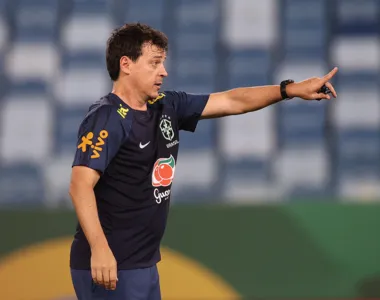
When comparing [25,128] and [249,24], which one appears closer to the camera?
[25,128]

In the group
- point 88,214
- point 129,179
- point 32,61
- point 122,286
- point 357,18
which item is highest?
point 357,18

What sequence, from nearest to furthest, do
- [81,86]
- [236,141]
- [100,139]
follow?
1. [100,139]
2. [236,141]
3. [81,86]

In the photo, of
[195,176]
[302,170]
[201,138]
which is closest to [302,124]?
[302,170]

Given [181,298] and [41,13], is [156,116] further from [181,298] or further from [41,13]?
[41,13]

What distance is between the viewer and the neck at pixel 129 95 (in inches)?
128

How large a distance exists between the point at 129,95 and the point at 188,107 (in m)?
0.35

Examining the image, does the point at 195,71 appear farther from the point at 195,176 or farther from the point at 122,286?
the point at 122,286

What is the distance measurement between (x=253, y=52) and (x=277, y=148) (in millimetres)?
1060

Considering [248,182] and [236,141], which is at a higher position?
[236,141]

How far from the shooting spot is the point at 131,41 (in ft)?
10.5

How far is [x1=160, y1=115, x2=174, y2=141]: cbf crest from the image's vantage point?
10.9 feet

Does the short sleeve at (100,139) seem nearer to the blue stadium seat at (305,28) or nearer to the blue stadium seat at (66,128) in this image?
the blue stadium seat at (66,128)

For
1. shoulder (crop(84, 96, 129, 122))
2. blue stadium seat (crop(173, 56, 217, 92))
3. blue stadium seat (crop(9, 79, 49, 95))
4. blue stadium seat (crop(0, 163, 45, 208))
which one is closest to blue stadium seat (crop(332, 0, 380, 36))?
blue stadium seat (crop(173, 56, 217, 92))

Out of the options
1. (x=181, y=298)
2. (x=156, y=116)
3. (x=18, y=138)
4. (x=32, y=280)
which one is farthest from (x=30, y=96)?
(x=156, y=116)
